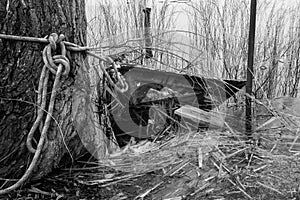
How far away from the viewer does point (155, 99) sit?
74.2 inches

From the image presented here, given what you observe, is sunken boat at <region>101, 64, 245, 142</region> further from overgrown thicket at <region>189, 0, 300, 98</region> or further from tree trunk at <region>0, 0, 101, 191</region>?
overgrown thicket at <region>189, 0, 300, 98</region>

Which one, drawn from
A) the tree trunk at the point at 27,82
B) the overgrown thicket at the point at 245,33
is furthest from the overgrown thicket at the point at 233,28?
the tree trunk at the point at 27,82

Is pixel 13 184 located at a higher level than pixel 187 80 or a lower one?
lower

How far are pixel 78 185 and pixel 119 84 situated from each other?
505 mm

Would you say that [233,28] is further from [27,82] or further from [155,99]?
[27,82]

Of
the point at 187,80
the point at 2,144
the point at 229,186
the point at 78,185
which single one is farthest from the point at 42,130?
the point at 187,80

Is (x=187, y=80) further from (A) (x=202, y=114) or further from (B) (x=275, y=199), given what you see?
(B) (x=275, y=199)

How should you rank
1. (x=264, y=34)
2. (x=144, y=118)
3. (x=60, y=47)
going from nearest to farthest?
(x=60, y=47)
(x=144, y=118)
(x=264, y=34)

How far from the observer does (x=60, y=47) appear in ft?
3.89

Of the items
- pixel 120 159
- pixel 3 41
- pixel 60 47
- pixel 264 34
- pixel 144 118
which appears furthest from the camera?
pixel 264 34

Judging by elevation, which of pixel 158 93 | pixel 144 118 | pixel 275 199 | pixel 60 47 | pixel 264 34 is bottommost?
pixel 275 199

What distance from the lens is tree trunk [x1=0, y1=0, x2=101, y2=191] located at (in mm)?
1103

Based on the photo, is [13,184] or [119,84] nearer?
[13,184]

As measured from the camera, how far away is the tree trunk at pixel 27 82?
3.62 ft
